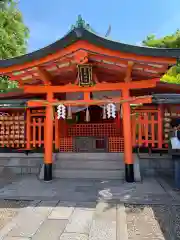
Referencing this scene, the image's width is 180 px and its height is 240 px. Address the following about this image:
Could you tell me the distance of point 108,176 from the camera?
786 centimetres

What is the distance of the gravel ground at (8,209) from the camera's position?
449 cm

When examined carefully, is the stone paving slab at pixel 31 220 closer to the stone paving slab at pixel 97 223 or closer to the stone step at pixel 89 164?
the stone paving slab at pixel 97 223

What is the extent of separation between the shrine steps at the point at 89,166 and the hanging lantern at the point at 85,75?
294 centimetres

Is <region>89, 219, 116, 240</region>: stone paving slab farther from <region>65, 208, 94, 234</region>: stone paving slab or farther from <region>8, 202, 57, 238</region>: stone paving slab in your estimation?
<region>8, 202, 57, 238</region>: stone paving slab

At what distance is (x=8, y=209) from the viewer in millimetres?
5066

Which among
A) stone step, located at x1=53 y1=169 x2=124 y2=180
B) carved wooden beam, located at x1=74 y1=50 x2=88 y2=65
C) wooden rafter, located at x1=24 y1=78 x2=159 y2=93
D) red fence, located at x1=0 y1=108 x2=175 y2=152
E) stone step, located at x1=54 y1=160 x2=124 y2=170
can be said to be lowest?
stone step, located at x1=53 y1=169 x2=124 y2=180

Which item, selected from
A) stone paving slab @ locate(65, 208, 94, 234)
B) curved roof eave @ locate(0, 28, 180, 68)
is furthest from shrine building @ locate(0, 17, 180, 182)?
stone paving slab @ locate(65, 208, 94, 234)

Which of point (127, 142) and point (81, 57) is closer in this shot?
point (81, 57)

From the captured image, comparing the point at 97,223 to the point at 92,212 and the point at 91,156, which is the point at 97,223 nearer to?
the point at 92,212

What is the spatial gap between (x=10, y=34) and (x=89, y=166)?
1379 cm

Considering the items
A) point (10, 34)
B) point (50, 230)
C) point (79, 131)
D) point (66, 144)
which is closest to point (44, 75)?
point (66, 144)

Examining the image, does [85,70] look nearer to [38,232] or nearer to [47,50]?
[47,50]

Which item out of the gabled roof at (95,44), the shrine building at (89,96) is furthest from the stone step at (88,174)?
the gabled roof at (95,44)

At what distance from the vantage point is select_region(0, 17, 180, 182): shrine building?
256 inches
